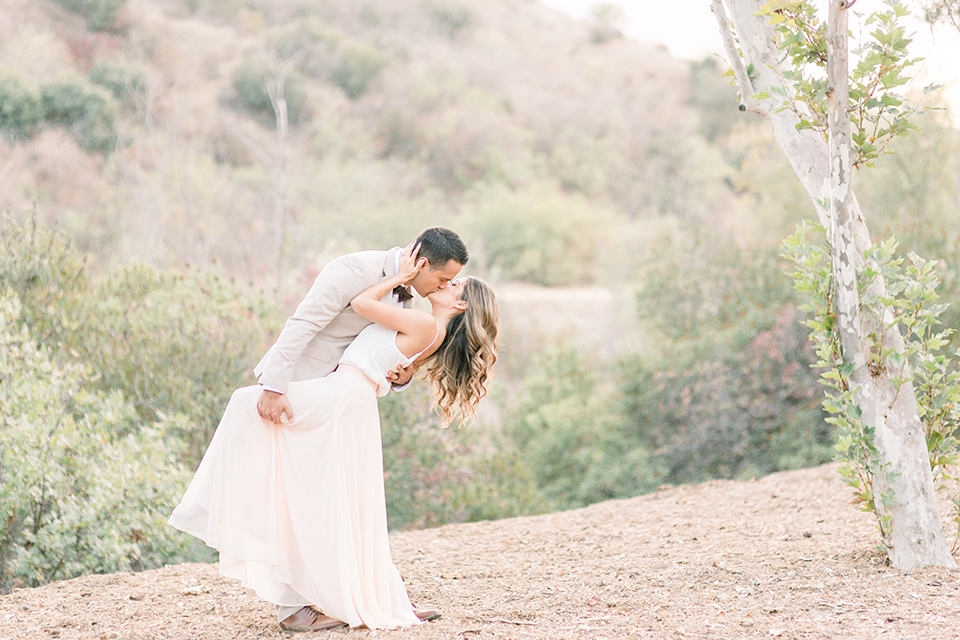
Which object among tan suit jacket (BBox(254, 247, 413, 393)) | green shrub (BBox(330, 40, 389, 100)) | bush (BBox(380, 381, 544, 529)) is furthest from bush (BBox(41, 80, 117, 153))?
tan suit jacket (BBox(254, 247, 413, 393))

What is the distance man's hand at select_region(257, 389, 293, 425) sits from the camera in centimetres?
359

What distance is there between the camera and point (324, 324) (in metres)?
3.63

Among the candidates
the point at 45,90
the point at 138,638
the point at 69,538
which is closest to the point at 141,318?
the point at 69,538

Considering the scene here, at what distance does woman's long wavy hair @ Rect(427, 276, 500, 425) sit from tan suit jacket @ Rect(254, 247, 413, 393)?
38 cm

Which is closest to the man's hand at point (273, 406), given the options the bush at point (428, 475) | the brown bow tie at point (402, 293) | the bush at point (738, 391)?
the brown bow tie at point (402, 293)

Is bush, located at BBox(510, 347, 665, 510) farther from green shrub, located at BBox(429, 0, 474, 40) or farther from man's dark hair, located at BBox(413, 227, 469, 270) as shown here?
green shrub, located at BBox(429, 0, 474, 40)

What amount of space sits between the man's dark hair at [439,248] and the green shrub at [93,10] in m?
40.4

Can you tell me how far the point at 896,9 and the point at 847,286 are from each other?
4.08 ft

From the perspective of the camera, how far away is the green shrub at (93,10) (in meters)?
38.1

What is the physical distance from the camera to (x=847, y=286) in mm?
4020

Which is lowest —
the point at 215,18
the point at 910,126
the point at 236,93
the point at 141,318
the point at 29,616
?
the point at 29,616

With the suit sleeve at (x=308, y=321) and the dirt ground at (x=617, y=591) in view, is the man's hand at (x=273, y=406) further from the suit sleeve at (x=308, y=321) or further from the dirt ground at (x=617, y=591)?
the dirt ground at (x=617, y=591)

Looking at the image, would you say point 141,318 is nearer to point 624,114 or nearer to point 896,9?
point 896,9

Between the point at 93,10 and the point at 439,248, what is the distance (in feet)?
134
